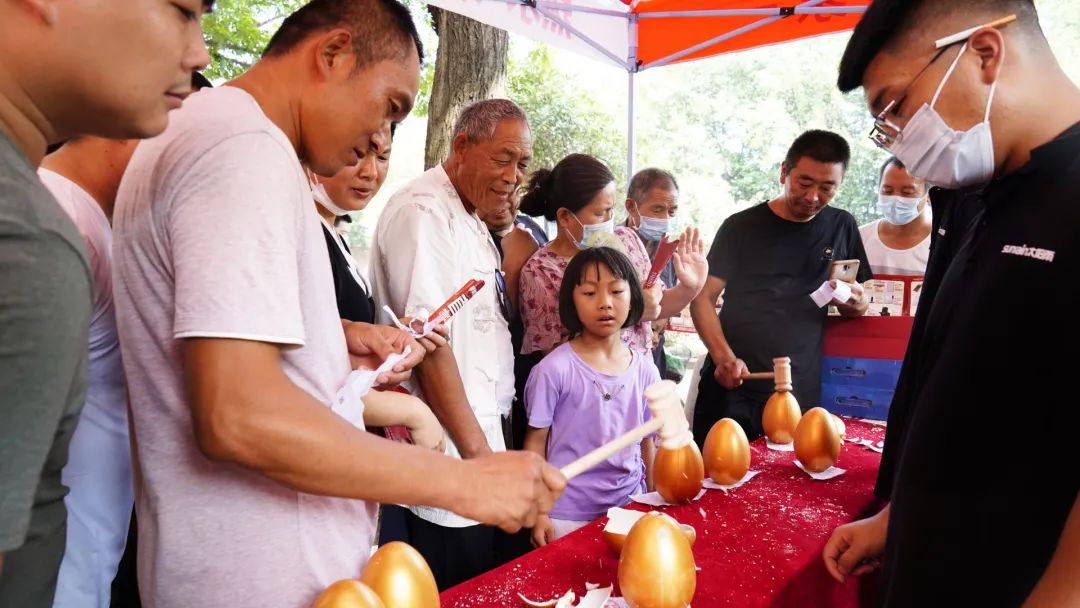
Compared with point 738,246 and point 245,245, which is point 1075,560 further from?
point 738,246

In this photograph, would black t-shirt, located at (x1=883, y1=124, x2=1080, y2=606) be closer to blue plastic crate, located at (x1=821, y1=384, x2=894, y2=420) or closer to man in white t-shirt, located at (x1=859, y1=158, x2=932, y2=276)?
blue plastic crate, located at (x1=821, y1=384, x2=894, y2=420)

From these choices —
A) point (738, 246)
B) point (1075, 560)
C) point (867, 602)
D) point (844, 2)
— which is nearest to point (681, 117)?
point (844, 2)

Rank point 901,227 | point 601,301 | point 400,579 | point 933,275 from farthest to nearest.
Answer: point 901,227 → point 601,301 → point 933,275 → point 400,579

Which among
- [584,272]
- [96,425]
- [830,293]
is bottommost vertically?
[96,425]

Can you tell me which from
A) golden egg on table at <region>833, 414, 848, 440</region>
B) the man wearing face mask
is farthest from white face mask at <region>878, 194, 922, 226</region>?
golden egg on table at <region>833, 414, 848, 440</region>

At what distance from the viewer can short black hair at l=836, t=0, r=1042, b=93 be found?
1.17 metres

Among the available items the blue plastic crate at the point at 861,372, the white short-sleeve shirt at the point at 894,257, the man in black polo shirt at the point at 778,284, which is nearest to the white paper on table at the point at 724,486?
the man in black polo shirt at the point at 778,284

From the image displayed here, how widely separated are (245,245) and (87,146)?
1.00 metres

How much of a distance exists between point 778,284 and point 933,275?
1.56m

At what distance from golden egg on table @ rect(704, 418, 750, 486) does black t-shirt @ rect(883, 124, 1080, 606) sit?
722 millimetres

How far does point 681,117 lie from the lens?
44.1 ft

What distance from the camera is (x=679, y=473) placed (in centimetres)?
183

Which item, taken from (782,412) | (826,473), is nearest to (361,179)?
(782,412)

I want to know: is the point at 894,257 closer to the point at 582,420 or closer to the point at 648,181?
the point at 648,181
